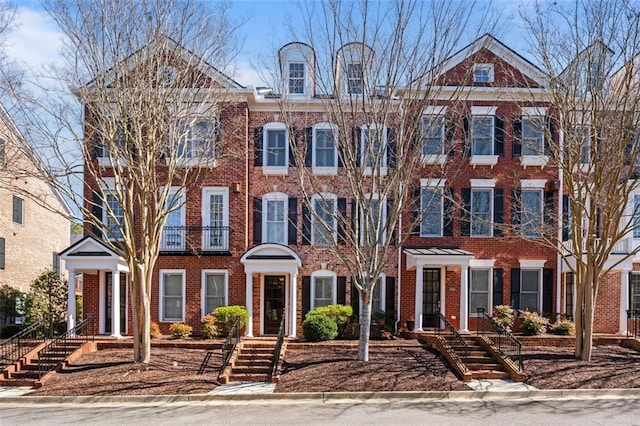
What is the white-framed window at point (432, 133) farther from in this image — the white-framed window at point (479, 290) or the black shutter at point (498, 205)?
the white-framed window at point (479, 290)

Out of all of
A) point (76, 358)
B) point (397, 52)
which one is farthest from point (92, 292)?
point (397, 52)

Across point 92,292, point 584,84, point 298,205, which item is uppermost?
point 584,84

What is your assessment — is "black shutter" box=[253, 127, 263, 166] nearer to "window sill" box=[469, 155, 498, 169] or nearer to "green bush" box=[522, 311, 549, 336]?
"window sill" box=[469, 155, 498, 169]

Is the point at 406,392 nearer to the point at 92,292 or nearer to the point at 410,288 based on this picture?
the point at 410,288

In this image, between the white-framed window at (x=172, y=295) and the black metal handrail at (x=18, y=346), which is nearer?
the black metal handrail at (x=18, y=346)

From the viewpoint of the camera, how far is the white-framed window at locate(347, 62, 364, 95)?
13665 millimetres

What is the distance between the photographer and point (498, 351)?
15.0 m

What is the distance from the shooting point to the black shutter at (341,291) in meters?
19.4

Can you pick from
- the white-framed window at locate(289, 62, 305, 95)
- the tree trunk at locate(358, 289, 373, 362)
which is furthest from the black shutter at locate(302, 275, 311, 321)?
the white-framed window at locate(289, 62, 305, 95)

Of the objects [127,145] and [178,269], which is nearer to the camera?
[127,145]

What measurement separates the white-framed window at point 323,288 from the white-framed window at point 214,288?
313 centimetres

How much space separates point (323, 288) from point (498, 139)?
8376 millimetres

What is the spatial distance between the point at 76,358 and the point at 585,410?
1295cm

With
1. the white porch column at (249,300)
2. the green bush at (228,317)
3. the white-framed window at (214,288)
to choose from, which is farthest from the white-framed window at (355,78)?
the white-framed window at (214,288)
